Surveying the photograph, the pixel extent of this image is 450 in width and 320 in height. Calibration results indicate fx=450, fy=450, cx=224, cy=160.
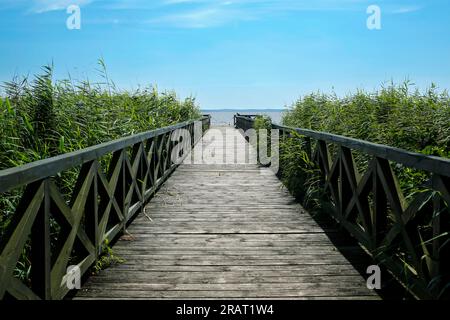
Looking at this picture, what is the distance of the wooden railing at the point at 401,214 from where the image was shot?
110 inches

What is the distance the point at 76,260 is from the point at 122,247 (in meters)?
0.95

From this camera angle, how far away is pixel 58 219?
2.95m

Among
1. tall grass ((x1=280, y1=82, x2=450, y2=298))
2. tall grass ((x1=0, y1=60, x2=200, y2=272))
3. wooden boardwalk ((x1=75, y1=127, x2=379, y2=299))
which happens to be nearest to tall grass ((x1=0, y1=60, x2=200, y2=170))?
tall grass ((x1=0, y1=60, x2=200, y2=272))

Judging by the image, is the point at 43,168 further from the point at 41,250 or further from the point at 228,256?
the point at 228,256

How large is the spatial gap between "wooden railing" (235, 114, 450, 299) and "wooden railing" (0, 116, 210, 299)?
2.32 m

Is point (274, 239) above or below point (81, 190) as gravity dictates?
below

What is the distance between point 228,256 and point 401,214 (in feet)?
5.36

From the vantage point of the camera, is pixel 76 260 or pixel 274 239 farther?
pixel 274 239

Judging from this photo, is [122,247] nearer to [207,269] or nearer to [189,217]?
[207,269]

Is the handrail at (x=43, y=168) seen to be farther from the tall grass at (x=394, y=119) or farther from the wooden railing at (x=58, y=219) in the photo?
the tall grass at (x=394, y=119)

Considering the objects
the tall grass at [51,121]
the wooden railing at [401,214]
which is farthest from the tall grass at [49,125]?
the wooden railing at [401,214]
